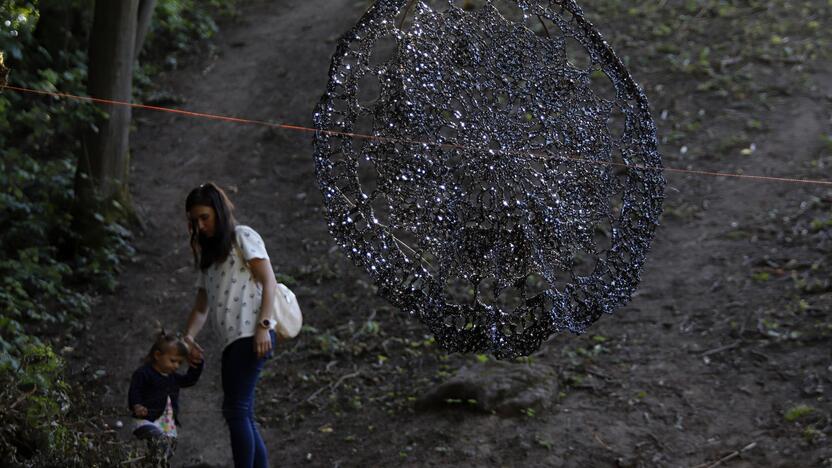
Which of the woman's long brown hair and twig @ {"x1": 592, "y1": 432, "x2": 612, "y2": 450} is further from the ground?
the woman's long brown hair

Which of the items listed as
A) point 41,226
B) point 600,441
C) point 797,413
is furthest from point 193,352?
point 41,226

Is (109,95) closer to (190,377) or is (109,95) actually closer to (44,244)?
(44,244)

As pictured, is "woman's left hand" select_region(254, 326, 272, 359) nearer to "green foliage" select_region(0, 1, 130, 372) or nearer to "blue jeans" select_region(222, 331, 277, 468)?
"blue jeans" select_region(222, 331, 277, 468)

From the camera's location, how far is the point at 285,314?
155 inches

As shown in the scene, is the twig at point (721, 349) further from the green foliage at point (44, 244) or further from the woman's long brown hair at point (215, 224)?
the green foliage at point (44, 244)

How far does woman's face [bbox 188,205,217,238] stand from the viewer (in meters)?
3.85

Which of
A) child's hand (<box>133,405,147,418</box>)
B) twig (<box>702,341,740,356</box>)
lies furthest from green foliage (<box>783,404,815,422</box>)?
child's hand (<box>133,405,147,418</box>)

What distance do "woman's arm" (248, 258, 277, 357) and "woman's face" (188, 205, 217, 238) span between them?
0.74 ft

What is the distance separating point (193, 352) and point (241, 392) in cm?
28

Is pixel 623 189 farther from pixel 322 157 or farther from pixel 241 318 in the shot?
pixel 241 318

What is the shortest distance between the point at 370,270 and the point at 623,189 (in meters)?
1.20

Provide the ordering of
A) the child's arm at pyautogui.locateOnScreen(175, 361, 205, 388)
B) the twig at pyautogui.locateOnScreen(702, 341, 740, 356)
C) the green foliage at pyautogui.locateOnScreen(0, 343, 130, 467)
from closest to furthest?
1. the green foliage at pyautogui.locateOnScreen(0, 343, 130, 467)
2. the child's arm at pyautogui.locateOnScreen(175, 361, 205, 388)
3. the twig at pyautogui.locateOnScreen(702, 341, 740, 356)

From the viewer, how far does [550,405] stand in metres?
5.45

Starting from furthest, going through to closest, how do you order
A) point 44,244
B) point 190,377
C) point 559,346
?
point 44,244, point 559,346, point 190,377
